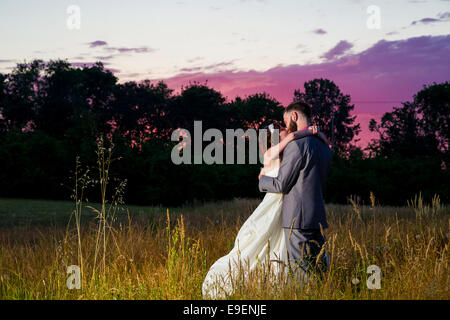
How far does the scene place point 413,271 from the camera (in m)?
3.76

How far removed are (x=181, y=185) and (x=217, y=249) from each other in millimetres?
10414

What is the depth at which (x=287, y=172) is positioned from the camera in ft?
12.2

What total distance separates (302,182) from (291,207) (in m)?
0.26

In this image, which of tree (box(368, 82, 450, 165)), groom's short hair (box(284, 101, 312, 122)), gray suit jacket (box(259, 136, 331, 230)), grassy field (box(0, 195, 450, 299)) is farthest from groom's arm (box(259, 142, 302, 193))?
tree (box(368, 82, 450, 165))

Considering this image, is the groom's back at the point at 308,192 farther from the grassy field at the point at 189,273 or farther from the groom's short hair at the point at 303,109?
the grassy field at the point at 189,273

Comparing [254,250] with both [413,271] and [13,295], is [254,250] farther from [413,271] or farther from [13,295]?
[13,295]

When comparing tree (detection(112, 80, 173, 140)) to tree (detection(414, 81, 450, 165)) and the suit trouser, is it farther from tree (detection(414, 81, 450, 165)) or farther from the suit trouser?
the suit trouser

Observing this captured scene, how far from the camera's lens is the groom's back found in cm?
372

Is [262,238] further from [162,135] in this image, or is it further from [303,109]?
[162,135]

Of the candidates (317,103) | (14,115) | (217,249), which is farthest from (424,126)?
(14,115)

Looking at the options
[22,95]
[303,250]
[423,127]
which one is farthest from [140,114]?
[303,250]

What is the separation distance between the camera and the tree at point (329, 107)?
1742 inches
